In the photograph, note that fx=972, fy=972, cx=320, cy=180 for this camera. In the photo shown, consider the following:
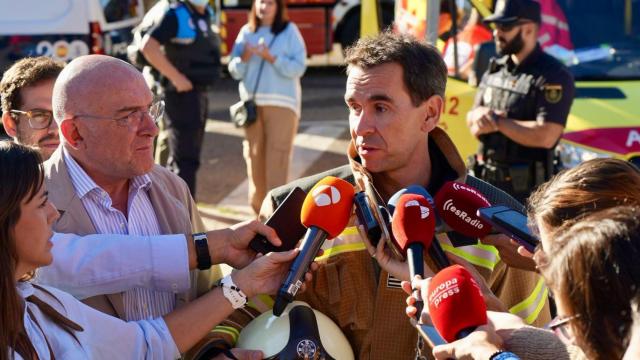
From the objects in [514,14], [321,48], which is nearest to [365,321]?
[514,14]

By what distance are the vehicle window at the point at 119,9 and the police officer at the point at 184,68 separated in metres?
3.05

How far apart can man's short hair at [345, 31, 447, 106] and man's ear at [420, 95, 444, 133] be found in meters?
0.02

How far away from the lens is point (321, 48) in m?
14.7

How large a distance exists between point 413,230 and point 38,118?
1871 mm

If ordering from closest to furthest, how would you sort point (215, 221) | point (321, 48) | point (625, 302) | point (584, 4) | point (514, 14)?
1. point (625, 302)
2. point (514, 14)
3. point (584, 4)
4. point (215, 221)
5. point (321, 48)

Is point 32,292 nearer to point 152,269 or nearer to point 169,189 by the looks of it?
point 152,269

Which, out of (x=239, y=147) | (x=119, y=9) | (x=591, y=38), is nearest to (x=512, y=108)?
(x=591, y=38)

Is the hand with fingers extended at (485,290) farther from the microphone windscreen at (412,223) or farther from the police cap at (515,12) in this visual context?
the police cap at (515,12)

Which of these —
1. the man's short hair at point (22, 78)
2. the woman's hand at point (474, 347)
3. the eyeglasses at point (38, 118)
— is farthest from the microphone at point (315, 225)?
the man's short hair at point (22, 78)

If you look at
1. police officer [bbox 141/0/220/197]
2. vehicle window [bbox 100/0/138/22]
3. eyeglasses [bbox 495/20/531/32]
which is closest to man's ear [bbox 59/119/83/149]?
eyeglasses [bbox 495/20/531/32]

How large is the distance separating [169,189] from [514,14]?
3.51m

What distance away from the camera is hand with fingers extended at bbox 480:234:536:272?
2.91 meters

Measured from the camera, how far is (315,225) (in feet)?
9.12

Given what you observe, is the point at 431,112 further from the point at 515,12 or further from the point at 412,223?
the point at 515,12
